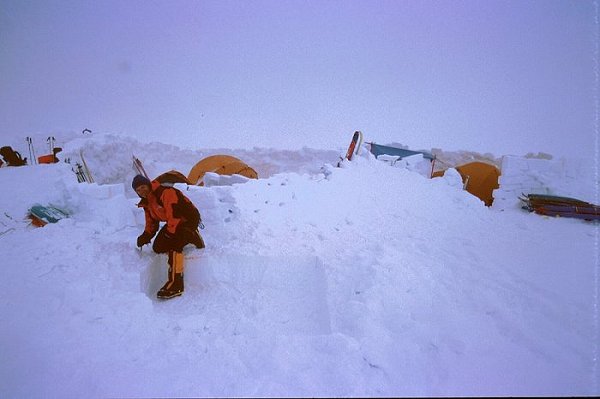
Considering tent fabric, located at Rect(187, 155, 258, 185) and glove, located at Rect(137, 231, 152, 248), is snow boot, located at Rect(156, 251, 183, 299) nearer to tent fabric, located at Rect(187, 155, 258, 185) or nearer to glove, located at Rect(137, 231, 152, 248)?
glove, located at Rect(137, 231, 152, 248)

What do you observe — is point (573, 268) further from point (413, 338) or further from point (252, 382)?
point (252, 382)

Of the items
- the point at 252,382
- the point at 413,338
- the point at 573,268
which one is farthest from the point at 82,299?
the point at 573,268

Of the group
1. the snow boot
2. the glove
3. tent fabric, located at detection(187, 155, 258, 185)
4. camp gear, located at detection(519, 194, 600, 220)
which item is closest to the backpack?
tent fabric, located at detection(187, 155, 258, 185)

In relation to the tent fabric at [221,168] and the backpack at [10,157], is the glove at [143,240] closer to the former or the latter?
the tent fabric at [221,168]

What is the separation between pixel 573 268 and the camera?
3.07 metres

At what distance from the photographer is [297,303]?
3111 millimetres

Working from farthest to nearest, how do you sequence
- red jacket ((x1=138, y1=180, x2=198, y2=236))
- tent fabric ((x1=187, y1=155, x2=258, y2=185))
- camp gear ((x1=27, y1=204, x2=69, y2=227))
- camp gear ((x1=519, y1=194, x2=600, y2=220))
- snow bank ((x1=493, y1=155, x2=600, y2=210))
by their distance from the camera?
tent fabric ((x1=187, y1=155, x2=258, y2=185))
snow bank ((x1=493, y1=155, x2=600, y2=210))
camp gear ((x1=519, y1=194, x2=600, y2=220))
camp gear ((x1=27, y1=204, x2=69, y2=227))
red jacket ((x1=138, y1=180, x2=198, y2=236))

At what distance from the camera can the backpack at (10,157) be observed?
10031mm

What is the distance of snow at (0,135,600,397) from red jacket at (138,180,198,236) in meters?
0.46

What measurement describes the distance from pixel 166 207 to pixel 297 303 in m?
1.88

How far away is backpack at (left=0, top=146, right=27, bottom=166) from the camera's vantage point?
32.9 ft

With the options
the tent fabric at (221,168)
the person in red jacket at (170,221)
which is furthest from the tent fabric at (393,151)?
the person in red jacket at (170,221)

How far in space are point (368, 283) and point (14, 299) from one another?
3.26 meters

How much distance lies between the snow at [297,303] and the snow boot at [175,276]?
14 centimetres
